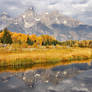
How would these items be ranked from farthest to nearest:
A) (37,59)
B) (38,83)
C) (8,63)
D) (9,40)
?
(9,40) → (37,59) → (8,63) → (38,83)

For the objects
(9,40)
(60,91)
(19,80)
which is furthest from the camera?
(9,40)

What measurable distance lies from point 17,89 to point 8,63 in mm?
18155

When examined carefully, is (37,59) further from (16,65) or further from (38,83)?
(38,83)

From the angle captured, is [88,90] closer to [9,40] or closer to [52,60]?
[52,60]

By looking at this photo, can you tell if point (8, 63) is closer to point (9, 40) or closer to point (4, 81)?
point (4, 81)

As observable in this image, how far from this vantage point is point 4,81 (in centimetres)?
2605

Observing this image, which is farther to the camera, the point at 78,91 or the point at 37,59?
the point at 37,59

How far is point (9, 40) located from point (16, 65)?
8703 centimetres

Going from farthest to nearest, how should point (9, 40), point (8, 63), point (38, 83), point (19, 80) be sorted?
point (9, 40) < point (8, 63) < point (19, 80) < point (38, 83)

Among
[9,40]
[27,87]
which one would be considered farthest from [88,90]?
[9,40]

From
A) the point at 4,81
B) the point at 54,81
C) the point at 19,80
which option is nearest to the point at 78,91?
the point at 54,81

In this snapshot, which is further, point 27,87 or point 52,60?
point 52,60

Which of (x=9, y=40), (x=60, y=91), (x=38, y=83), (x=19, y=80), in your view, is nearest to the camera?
(x=60, y=91)

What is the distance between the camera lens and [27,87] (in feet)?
75.4
